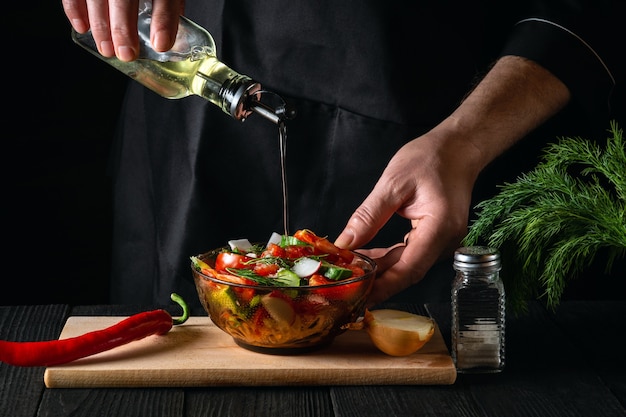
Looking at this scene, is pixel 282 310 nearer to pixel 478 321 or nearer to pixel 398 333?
pixel 398 333

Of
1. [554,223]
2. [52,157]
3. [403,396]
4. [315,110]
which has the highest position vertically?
[315,110]

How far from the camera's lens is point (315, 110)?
1.90m

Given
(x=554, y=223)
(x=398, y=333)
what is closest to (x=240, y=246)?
(x=398, y=333)

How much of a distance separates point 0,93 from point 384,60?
1.25 m

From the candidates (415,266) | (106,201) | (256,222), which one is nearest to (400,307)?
(415,266)

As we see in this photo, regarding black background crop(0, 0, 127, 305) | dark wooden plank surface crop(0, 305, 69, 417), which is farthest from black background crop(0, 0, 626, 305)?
dark wooden plank surface crop(0, 305, 69, 417)

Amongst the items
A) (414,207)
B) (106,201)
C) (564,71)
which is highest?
(564,71)

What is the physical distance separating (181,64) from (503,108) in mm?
611

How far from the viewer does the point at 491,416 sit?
47.5 inches

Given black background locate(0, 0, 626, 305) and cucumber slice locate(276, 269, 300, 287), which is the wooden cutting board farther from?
black background locate(0, 0, 626, 305)

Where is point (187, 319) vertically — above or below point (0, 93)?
below

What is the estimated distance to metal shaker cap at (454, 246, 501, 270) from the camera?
51.7 inches

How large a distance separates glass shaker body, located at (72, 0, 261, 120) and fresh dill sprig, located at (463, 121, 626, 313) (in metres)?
0.48

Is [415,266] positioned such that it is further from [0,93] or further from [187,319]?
[0,93]
